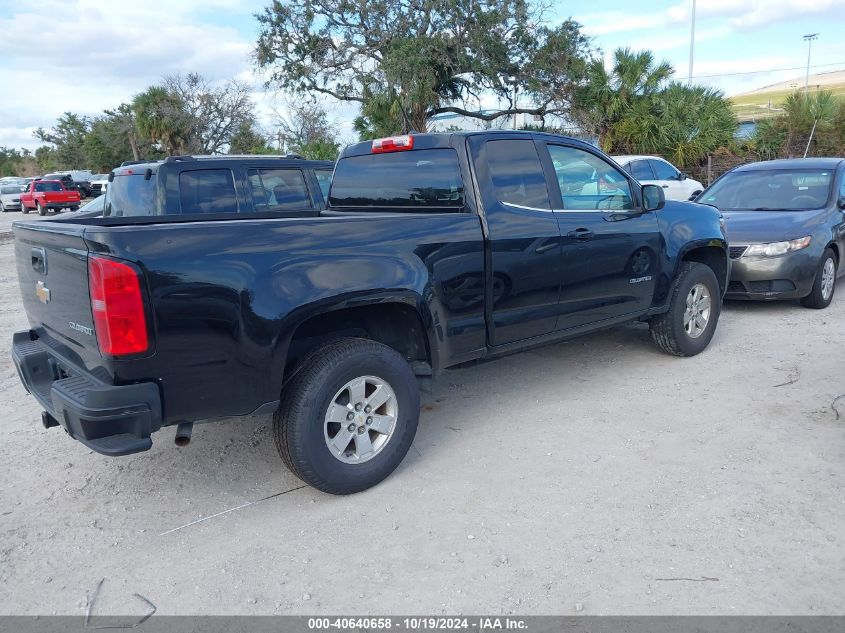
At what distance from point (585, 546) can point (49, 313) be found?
297cm

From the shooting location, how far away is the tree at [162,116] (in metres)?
36.1

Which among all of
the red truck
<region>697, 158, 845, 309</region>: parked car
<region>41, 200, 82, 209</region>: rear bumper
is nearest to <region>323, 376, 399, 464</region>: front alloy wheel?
<region>697, 158, 845, 309</region>: parked car

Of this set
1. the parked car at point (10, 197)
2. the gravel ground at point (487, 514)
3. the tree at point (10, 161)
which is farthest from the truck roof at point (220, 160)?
A: the tree at point (10, 161)

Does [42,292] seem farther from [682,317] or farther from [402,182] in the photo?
[682,317]

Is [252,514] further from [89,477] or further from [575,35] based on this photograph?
[575,35]

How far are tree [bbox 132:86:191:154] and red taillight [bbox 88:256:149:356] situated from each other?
119 ft

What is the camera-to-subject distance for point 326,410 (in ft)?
11.7

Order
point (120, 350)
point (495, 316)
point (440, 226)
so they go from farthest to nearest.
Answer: point (495, 316) < point (440, 226) < point (120, 350)

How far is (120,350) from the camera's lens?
300 centimetres

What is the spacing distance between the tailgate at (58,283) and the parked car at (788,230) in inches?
254

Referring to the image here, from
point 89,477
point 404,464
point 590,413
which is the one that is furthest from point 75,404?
point 590,413

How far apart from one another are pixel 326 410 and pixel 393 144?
2126 mm

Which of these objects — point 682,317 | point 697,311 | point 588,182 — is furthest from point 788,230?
point 588,182

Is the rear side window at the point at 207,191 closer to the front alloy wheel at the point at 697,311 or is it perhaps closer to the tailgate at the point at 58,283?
the tailgate at the point at 58,283
